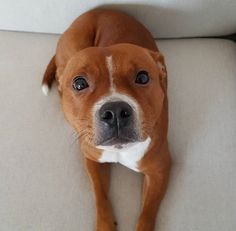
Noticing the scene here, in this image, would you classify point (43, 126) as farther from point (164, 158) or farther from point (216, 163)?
point (216, 163)

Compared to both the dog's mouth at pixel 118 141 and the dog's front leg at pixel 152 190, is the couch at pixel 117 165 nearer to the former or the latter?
the dog's front leg at pixel 152 190

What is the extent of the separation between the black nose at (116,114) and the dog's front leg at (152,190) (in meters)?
0.32

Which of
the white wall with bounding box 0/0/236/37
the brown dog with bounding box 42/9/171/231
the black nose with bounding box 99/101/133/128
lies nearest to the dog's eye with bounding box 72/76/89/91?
the brown dog with bounding box 42/9/171/231

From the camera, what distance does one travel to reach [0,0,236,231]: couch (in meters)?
1.22

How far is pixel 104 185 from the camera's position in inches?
50.1

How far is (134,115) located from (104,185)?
368 millimetres

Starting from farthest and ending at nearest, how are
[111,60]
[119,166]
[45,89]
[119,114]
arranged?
1. [45,89]
2. [119,166]
3. [111,60]
4. [119,114]

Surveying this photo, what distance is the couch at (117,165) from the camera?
4.00ft

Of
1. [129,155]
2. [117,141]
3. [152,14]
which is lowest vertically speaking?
[129,155]

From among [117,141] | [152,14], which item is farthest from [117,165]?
[152,14]

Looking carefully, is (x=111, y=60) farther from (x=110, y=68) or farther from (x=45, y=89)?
(x=45, y=89)

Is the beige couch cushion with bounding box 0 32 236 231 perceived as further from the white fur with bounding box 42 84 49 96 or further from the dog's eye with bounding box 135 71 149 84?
the dog's eye with bounding box 135 71 149 84

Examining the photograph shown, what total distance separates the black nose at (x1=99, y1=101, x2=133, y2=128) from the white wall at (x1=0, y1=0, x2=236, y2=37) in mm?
691

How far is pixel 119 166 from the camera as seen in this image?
135cm
